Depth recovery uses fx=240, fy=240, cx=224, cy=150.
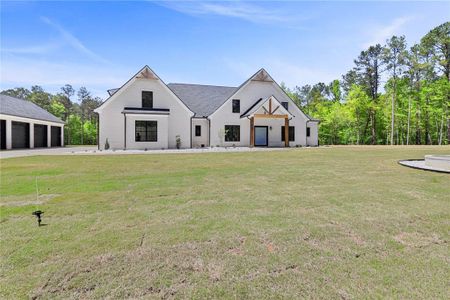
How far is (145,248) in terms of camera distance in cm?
291

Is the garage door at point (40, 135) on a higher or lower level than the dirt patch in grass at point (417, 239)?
higher

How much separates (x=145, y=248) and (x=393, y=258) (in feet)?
9.38

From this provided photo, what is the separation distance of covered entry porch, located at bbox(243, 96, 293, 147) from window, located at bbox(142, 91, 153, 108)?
370 inches

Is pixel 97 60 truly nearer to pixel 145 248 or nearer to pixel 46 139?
pixel 46 139

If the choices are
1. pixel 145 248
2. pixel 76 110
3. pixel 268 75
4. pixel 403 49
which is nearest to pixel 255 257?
pixel 145 248

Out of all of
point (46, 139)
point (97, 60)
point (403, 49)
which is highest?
point (403, 49)

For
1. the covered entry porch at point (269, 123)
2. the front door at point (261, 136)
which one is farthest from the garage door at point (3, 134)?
the front door at point (261, 136)

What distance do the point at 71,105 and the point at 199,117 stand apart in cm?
4547

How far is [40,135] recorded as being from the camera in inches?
1025

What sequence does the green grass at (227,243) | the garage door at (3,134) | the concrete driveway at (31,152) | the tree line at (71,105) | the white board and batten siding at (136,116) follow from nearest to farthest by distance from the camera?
the green grass at (227,243)
the concrete driveway at (31,152)
the garage door at (3,134)
the white board and batten siding at (136,116)
the tree line at (71,105)

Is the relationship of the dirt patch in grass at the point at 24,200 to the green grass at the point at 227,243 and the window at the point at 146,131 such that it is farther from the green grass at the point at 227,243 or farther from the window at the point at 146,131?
the window at the point at 146,131

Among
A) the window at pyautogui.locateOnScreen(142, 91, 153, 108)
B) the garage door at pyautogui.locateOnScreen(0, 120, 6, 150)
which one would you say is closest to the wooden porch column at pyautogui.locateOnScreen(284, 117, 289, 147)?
the window at pyautogui.locateOnScreen(142, 91, 153, 108)

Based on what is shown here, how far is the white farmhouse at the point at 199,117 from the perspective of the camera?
2150 centimetres

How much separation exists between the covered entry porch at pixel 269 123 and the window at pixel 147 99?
9387 millimetres
